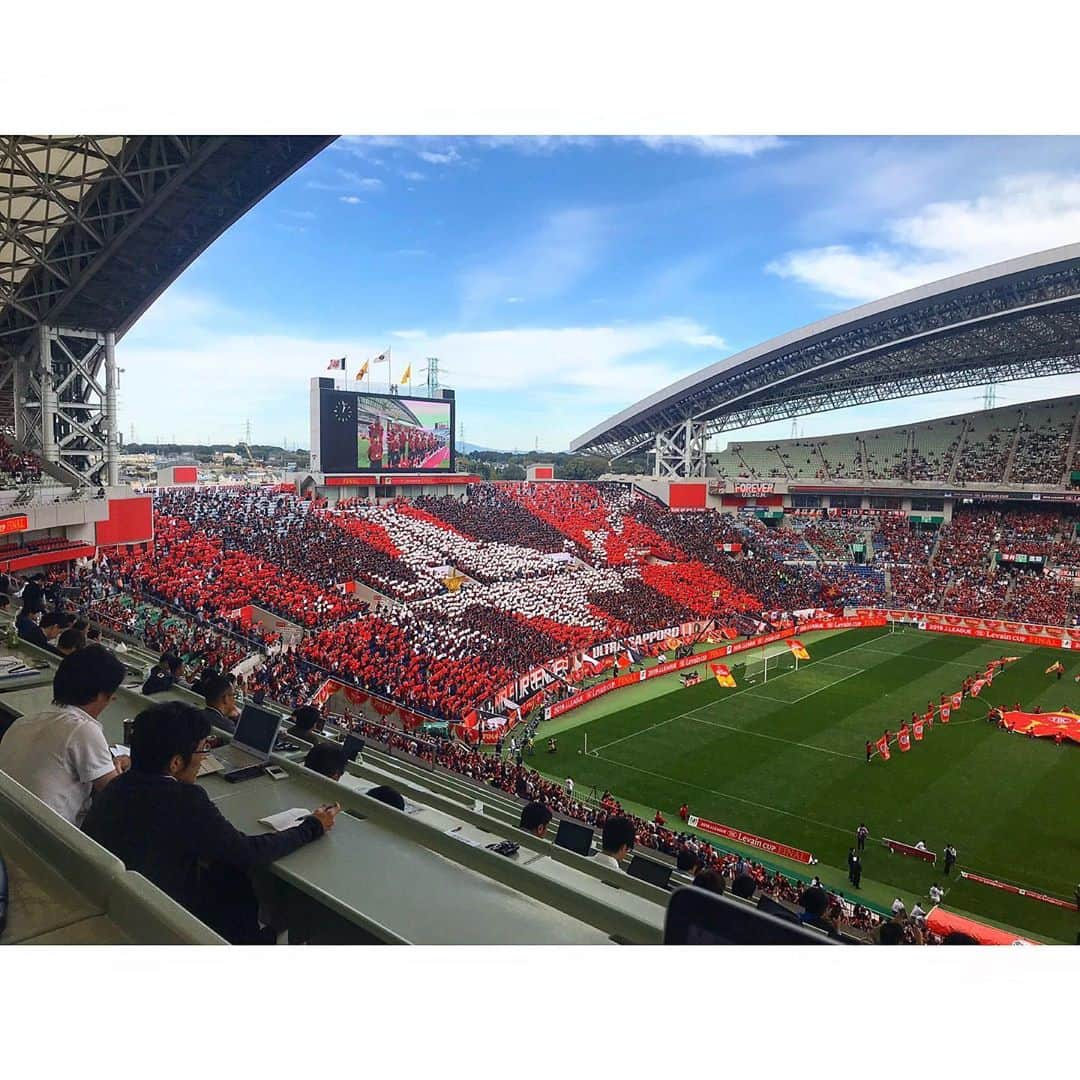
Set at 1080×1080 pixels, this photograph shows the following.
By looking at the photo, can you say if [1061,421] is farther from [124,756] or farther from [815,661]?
[124,756]

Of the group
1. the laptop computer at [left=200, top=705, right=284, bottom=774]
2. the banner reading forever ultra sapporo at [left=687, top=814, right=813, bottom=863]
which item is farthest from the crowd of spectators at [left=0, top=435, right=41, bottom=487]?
the laptop computer at [left=200, top=705, right=284, bottom=774]

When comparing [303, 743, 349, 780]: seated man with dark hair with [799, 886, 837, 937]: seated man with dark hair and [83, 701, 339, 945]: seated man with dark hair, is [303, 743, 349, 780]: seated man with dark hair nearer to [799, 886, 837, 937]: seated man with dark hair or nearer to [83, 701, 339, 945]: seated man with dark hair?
[83, 701, 339, 945]: seated man with dark hair

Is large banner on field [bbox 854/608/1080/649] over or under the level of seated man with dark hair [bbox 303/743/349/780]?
under

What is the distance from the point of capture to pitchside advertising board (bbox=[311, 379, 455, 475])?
125 ft

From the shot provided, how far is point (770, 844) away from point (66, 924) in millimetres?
14251

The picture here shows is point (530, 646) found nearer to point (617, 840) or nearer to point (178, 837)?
point (617, 840)

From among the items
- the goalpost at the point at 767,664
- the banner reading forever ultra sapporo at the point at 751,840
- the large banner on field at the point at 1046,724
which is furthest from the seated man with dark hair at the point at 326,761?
the goalpost at the point at 767,664

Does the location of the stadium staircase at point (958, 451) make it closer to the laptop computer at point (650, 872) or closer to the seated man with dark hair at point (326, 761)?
the laptop computer at point (650, 872)

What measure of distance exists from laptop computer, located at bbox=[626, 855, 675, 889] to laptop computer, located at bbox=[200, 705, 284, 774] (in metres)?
2.68

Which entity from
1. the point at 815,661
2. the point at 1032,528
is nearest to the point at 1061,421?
the point at 1032,528

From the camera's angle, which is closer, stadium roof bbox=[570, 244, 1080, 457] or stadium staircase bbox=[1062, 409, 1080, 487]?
stadium roof bbox=[570, 244, 1080, 457]

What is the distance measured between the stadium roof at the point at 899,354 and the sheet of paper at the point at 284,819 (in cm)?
3692

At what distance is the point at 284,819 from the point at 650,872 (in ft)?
9.44

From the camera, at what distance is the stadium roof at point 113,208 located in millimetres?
14430
